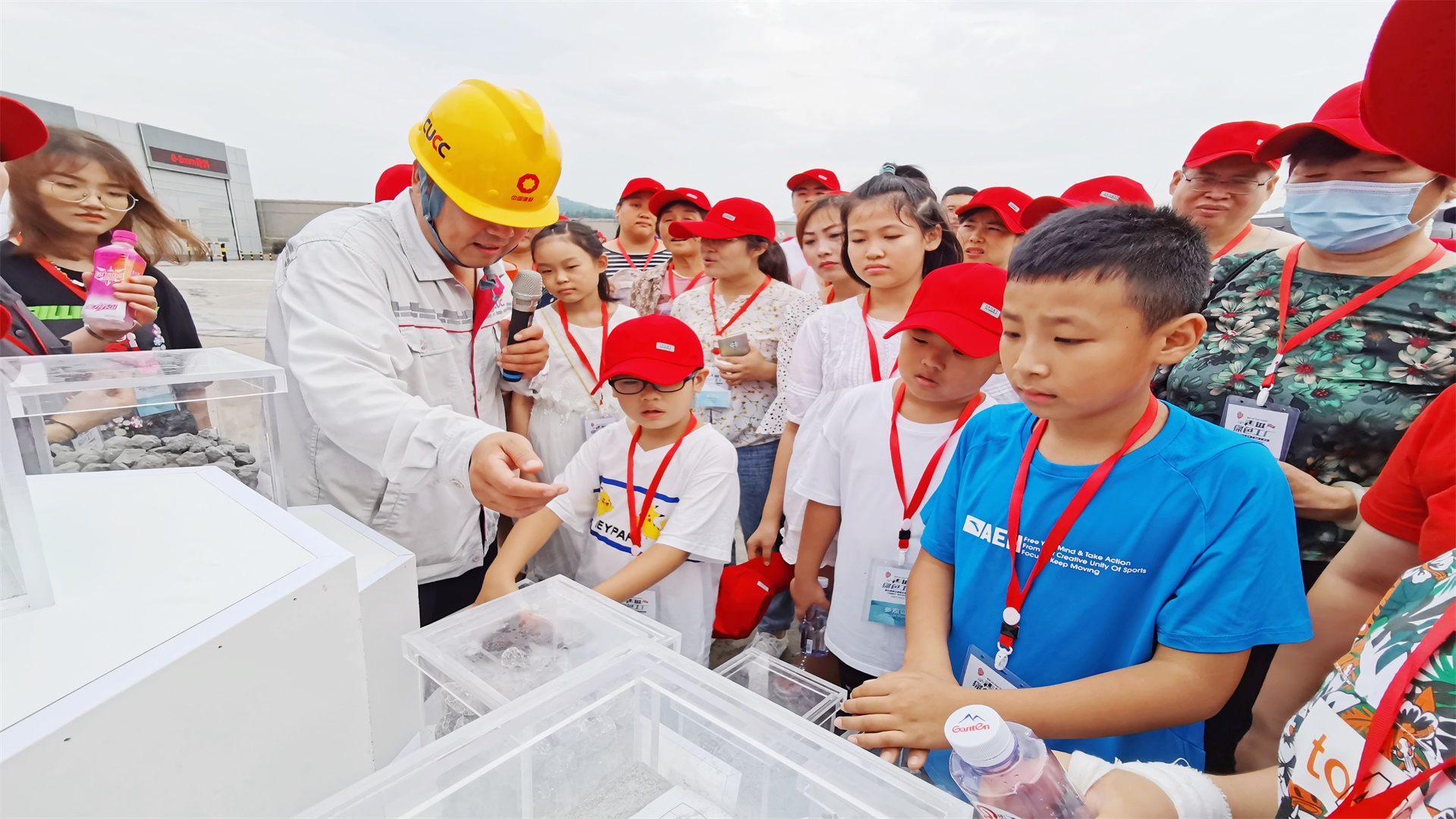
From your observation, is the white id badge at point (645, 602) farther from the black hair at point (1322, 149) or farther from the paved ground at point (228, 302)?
the paved ground at point (228, 302)

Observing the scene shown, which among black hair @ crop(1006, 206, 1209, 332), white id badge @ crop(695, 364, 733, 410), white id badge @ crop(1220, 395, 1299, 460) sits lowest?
white id badge @ crop(695, 364, 733, 410)

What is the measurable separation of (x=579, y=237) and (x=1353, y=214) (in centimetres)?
249

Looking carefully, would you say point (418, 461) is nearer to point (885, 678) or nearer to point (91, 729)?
point (91, 729)

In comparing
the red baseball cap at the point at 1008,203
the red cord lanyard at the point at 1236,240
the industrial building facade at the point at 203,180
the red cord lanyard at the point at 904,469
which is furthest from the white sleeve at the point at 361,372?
the industrial building facade at the point at 203,180

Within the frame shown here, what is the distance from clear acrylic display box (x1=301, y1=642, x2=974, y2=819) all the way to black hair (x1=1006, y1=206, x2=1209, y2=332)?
0.86m

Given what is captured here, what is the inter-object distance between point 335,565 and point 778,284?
2.56 meters

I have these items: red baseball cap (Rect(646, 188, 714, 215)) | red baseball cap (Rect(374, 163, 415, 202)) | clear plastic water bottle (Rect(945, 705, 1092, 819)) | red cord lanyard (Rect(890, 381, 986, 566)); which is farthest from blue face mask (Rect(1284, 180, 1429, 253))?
red baseball cap (Rect(374, 163, 415, 202))

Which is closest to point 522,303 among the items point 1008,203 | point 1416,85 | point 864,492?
point 864,492

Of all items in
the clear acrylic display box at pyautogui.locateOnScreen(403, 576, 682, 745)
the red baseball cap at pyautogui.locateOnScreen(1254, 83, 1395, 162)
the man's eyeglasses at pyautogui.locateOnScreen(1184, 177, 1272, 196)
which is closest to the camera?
the clear acrylic display box at pyautogui.locateOnScreen(403, 576, 682, 745)

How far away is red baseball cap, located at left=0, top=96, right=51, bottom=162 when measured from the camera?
0.82 m

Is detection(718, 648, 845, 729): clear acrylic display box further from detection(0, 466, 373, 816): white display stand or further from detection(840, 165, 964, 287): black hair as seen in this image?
detection(840, 165, 964, 287): black hair

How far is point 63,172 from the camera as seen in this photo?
85.6 inches

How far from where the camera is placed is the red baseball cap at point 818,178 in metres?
4.29

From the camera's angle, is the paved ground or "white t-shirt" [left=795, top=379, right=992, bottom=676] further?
the paved ground
